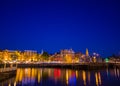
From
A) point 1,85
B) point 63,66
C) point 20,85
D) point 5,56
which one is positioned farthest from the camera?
point 5,56

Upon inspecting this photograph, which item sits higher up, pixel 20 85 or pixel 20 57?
pixel 20 57

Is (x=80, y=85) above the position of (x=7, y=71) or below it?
below

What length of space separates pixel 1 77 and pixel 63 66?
92663 millimetres

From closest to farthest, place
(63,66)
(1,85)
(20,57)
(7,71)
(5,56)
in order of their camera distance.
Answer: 1. (1,85)
2. (7,71)
3. (63,66)
4. (5,56)
5. (20,57)

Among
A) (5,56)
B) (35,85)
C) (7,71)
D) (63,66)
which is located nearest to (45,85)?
(35,85)

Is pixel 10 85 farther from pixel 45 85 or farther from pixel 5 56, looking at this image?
pixel 5 56

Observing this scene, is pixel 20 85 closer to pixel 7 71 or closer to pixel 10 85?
pixel 10 85

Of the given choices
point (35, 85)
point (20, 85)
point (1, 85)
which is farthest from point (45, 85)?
point (1, 85)

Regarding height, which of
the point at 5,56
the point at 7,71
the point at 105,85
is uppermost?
the point at 5,56

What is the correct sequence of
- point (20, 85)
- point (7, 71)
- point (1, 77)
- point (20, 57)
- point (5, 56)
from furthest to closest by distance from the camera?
point (20, 57) → point (5, 56) → point (7, 71) → point (1, 77) → point (20, 85)

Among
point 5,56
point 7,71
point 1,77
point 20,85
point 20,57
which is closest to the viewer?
point 20,85

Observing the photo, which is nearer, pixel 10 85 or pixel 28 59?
pixel 10 85

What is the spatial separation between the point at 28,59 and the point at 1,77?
144 meters

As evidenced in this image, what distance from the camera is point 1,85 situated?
143 ft
